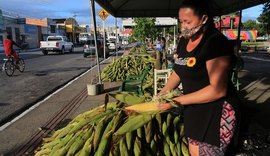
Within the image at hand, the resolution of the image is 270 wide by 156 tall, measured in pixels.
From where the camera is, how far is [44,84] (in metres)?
12.5

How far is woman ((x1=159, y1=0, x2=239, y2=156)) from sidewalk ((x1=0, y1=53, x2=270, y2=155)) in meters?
1.49

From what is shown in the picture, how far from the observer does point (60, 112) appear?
7.50 m

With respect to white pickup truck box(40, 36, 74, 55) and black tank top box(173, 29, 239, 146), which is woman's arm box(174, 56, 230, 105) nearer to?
black tank top box(173, 29, 239, 146)

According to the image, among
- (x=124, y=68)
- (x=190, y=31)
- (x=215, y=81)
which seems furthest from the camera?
Answer: (x=124, y=68)

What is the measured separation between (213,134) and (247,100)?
5652 millimetres

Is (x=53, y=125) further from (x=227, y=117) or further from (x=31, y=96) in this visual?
(x=227, y=117)

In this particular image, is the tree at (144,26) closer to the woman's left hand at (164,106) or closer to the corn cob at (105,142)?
the corn cob at (105,142)

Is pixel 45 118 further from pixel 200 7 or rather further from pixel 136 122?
pixel 200 7

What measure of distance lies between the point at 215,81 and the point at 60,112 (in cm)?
591

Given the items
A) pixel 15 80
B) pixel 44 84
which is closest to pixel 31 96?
pixel 44 84

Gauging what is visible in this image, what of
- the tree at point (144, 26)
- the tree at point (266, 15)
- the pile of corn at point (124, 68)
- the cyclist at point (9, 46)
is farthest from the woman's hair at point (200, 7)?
the tree at point (144, 26)

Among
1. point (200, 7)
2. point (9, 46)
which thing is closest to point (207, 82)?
point (200, 7)

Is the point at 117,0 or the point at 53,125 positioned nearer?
the point at 53,125

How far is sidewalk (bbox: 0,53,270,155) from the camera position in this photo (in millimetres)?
5414
